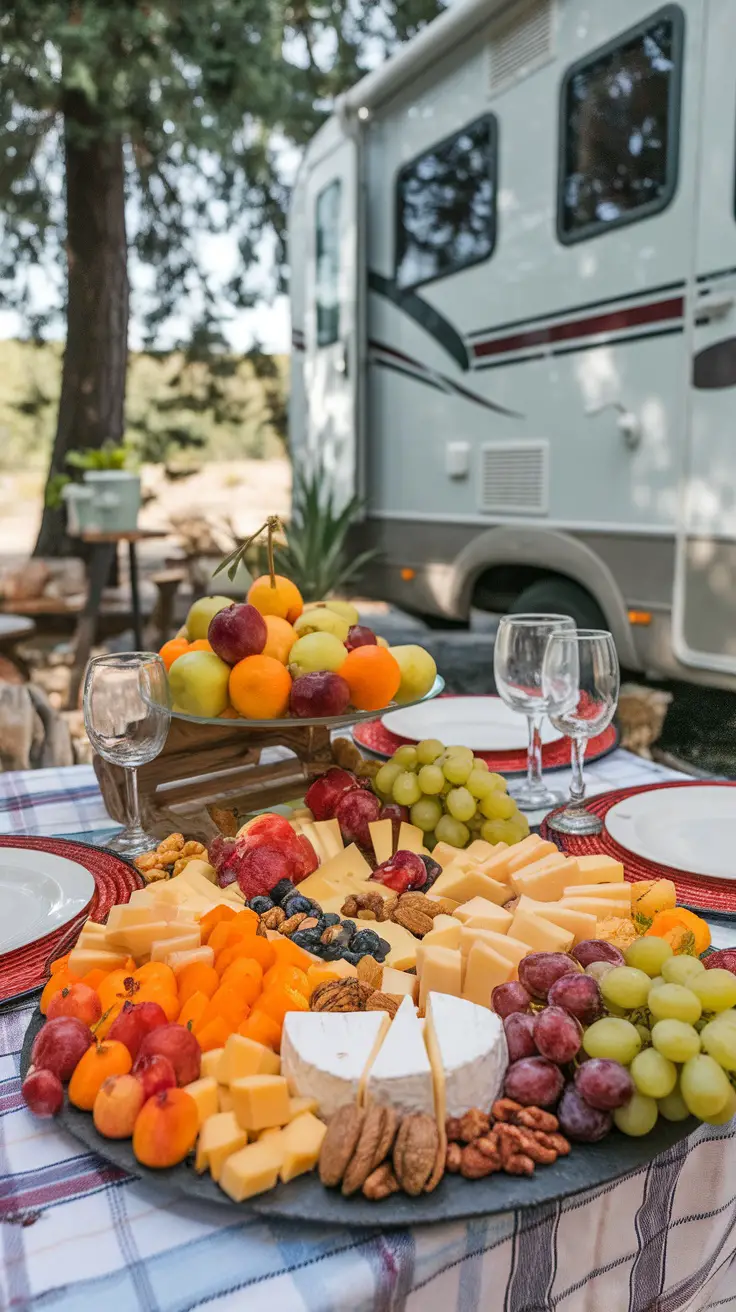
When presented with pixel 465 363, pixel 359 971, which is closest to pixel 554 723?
pixel 359 971

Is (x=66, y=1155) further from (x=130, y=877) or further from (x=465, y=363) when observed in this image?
(x=465, y=363)

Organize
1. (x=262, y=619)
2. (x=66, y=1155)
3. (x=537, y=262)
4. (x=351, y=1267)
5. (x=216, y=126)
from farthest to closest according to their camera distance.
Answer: (x=216, y=126), (x=537, y=262), (x=262, y=619), (x=66, y=1155), (x=351, y=1267)

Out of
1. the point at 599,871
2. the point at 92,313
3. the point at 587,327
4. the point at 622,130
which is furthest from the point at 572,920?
the point at 92,313

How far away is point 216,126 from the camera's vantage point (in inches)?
292

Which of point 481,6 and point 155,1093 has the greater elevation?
point 481,6

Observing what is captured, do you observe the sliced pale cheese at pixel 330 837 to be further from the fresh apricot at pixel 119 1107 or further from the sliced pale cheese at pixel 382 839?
the fresh apricot at pixel 119 1107

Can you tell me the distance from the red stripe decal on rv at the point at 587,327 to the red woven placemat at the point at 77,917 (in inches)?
109

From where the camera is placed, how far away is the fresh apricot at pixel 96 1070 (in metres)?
0.78

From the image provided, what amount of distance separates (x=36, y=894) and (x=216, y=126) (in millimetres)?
7478

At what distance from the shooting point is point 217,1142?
2.31ft

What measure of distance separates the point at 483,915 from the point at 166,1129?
0.37 metres

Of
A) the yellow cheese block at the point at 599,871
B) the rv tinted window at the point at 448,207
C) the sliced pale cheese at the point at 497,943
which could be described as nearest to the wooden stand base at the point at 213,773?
the yellow cheese block at the point at 599,871

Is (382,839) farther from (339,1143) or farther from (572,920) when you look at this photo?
(339,1143)

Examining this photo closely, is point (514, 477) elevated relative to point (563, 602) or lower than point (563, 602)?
elevated
